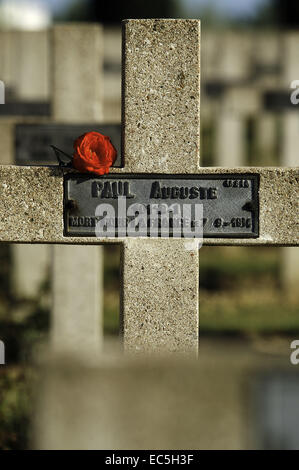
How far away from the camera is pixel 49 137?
15.9 ft

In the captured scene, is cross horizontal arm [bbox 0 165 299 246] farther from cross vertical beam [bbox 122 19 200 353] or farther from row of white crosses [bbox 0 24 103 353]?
row of white crosses [bbox 0 24 103 353]

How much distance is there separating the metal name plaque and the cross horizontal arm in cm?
3

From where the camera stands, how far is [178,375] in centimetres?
145

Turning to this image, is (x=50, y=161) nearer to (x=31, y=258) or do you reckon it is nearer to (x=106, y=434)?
(x=31, y=258)

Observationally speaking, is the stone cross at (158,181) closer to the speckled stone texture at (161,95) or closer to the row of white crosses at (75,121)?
the speckled stone texture at (161,95)

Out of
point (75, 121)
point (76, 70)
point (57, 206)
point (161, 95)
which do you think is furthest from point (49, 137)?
point (161, 95)

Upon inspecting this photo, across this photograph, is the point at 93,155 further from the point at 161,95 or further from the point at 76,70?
the point at 76,70

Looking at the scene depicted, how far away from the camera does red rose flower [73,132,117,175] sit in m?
3.22

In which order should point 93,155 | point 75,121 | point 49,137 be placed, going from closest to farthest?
point 93,155 → point 49,137 → point 75,121

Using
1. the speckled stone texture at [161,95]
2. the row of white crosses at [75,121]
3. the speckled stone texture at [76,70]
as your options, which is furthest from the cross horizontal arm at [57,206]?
the speckled stone texture at [76,70]

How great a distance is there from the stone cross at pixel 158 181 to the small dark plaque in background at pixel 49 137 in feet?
5.00

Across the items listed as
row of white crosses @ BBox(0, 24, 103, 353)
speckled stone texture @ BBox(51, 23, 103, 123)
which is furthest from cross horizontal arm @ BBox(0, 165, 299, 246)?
speckled stone texture @ BBox(51, 23, 103, 123)

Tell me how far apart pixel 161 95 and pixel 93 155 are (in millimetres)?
438
